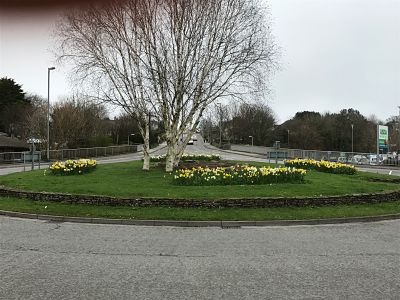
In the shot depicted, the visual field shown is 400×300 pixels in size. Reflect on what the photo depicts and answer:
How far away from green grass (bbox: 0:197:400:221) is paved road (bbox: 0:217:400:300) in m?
1.18

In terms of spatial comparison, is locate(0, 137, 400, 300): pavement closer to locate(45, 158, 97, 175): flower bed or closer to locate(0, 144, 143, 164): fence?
locate(45, 158, 97, 175): flower bed

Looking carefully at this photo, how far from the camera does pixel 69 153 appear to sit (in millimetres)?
52562

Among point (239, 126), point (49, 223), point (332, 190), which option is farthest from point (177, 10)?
point (239, 126)

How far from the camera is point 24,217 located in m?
12.8

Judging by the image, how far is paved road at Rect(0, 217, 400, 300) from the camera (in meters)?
5.43

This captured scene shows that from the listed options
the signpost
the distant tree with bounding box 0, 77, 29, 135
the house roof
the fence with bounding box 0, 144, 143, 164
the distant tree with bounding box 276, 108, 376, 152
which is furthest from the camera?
the distant tree with bounding box 276, 108, 376, 152

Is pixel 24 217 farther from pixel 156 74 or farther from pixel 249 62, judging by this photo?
pixel 249 62

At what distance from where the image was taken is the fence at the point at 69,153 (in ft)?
143

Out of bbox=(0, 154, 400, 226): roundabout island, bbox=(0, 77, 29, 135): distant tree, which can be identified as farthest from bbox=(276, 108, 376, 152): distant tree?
bbox=(0, 154, 400, 226): roundabout island

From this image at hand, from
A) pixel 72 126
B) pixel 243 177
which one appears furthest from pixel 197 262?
pixel 72 126

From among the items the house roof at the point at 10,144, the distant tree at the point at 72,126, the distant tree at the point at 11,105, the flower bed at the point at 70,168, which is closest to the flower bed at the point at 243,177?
the flower bed at the point at 70,168

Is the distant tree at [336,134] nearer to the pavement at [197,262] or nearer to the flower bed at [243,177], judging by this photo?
the flower bed at [243,177]

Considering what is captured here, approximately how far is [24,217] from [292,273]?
376 inches

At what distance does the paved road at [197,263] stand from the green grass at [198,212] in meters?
1.18
